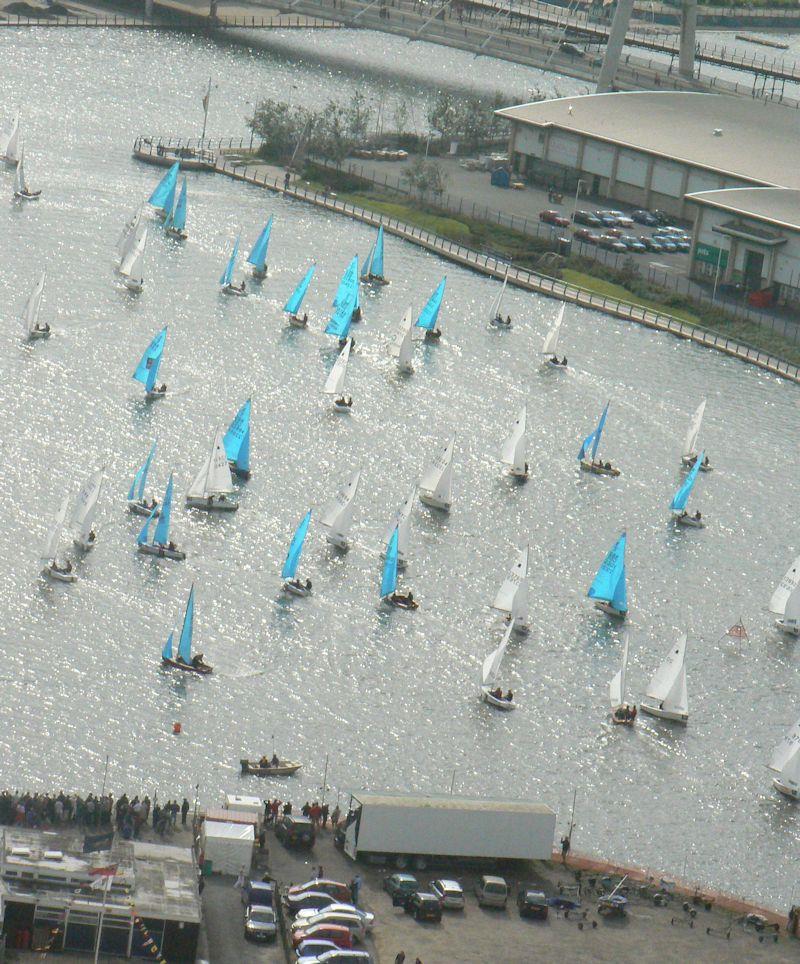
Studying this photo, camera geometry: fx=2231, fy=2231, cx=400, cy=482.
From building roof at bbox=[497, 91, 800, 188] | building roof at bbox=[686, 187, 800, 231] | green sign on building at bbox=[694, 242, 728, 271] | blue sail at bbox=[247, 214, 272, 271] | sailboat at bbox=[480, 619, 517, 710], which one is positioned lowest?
sailboat at bbox=[480, 619, 517, 710]

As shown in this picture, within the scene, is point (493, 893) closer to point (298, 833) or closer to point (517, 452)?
point (298, 833)

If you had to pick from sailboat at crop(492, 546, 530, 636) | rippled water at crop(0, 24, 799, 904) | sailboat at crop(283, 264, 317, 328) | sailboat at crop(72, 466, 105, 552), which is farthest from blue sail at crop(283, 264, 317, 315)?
sailboat at crop(492, 546, 530, 636)

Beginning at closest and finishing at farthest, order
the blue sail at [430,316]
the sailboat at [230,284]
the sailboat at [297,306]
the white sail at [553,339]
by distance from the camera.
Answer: the sailboat at [297,306] < the white sail at [553,339] < the blue sail at [430,316] < the sailboat at [230,284]

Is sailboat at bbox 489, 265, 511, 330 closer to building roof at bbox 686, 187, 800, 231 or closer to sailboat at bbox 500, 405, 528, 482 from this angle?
building roof at bbox 686, 187, 800, 231

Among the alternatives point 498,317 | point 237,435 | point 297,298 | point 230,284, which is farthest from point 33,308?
point 498,317

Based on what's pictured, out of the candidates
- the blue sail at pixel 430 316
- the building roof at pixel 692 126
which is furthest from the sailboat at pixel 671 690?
the building roof at pixel 692 126

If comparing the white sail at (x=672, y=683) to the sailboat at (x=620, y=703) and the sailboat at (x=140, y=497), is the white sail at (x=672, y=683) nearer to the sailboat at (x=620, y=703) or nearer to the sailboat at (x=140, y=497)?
the sailboat at (x=620, y=703)
